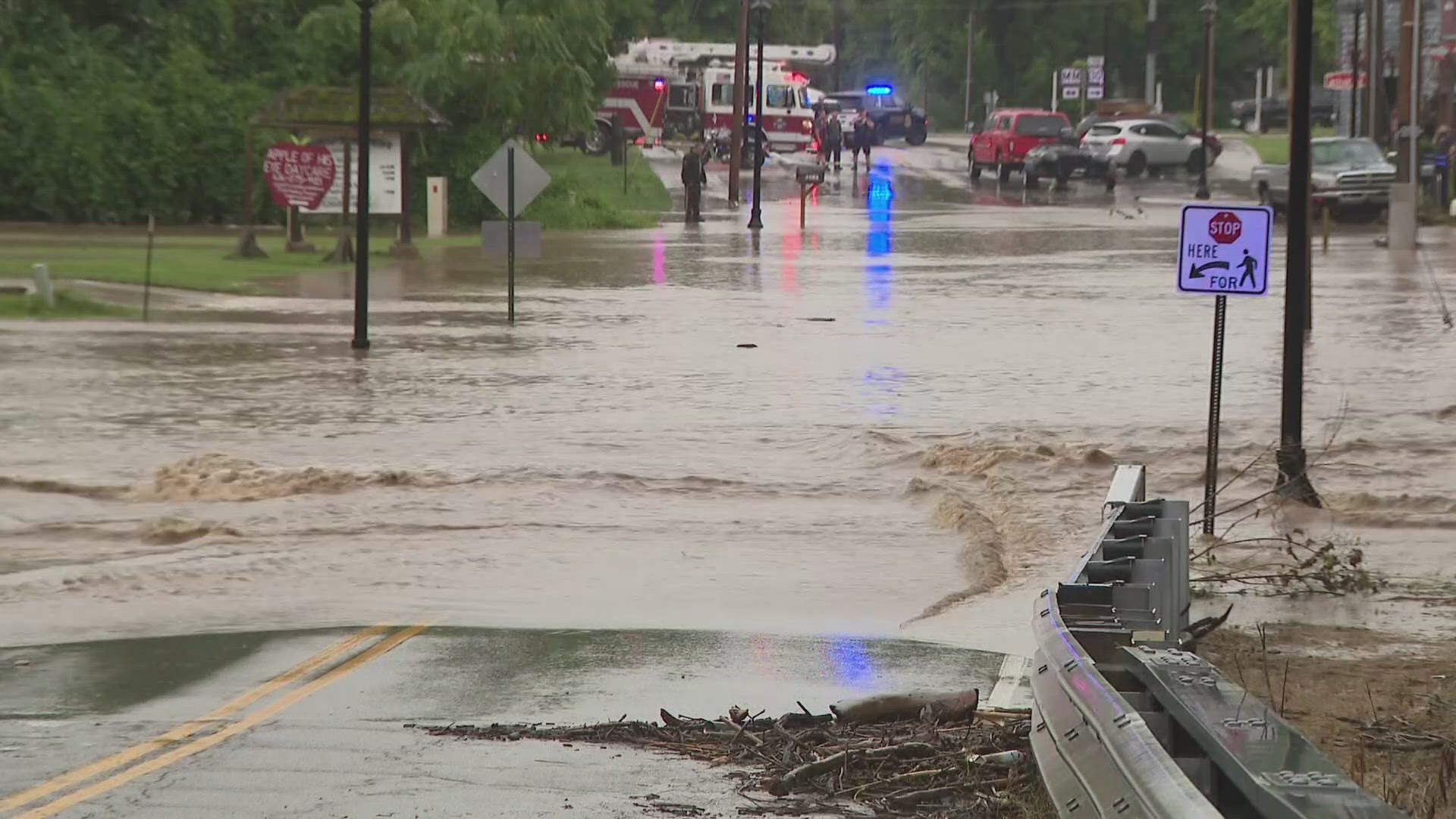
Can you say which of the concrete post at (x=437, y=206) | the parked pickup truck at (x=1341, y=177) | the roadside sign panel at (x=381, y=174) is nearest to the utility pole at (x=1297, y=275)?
the roadside sign panel at (x=381, y=174)

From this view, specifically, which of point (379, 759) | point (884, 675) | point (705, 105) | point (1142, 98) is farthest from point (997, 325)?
point (1142, 98)

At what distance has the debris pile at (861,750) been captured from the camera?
6.86m

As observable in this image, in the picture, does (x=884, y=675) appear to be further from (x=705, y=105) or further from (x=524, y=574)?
(x=705, y=105)

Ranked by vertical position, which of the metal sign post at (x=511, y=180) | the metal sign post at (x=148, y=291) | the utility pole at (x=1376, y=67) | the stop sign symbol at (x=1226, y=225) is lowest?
the metal sign post at (x=148, y=291)

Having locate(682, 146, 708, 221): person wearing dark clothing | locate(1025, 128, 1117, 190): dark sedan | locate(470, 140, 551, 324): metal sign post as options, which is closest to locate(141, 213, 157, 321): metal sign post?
locate(470, 140, 551, 324): metal sign post

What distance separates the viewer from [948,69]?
109438mm

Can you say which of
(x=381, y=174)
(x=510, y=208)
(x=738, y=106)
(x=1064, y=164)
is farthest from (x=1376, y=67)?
(x=510, y=208)

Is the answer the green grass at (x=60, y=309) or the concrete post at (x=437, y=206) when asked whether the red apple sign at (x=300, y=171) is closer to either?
the concrete post at (x=437, y=206)

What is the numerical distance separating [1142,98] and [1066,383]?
89.2 m

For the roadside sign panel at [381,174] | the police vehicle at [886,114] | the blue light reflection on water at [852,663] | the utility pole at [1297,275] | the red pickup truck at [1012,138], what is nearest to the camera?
the blue light reflection on water at [852,663]

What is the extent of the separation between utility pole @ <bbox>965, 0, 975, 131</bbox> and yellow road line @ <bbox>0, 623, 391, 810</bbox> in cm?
9464

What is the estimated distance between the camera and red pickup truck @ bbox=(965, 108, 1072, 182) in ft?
226

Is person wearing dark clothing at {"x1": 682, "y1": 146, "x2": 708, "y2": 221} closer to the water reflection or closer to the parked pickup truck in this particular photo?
the water reflection

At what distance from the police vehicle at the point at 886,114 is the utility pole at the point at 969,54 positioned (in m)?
13.6
